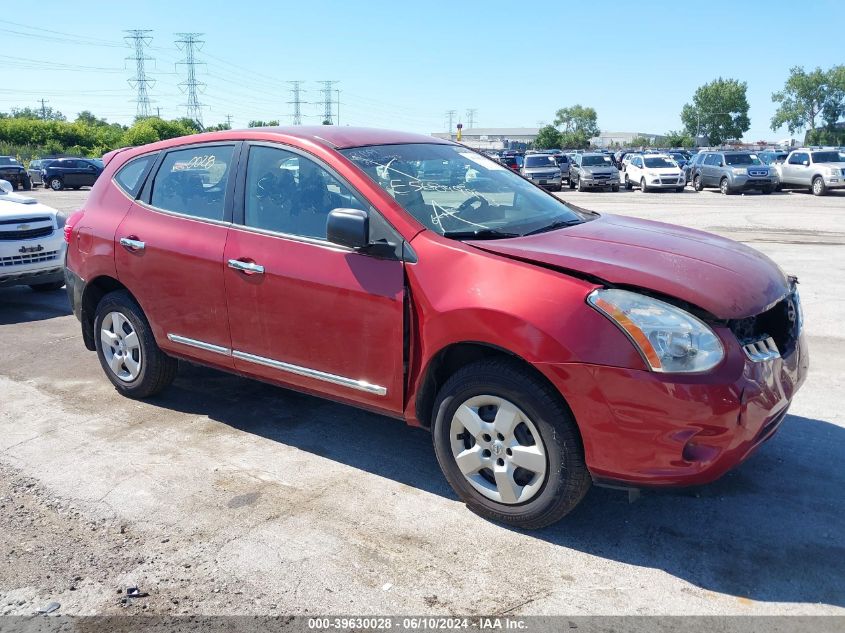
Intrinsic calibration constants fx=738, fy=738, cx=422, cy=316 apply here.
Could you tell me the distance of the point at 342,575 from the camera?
10.3 feet

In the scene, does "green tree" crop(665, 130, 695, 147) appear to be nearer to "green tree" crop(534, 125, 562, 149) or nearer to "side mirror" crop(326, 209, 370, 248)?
"green tree" crop(534, 125, 562, 149)

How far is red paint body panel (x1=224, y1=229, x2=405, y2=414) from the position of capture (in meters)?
3.70

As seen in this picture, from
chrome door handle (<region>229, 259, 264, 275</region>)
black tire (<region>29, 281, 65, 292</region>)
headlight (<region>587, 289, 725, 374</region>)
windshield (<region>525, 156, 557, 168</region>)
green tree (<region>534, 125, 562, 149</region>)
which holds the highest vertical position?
green tree (<region>534, 125, 562, 149</region>)

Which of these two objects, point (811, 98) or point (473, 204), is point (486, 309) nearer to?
point (473, 204)

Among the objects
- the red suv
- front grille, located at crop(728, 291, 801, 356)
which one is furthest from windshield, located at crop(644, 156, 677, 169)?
front grille, located at crop(728, 291, 801, 356)

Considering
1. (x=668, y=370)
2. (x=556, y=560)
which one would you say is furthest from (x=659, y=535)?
(x=668, y=370)

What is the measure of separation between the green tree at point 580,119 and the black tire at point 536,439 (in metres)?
169

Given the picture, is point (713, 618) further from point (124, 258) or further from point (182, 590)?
point (124, 258)

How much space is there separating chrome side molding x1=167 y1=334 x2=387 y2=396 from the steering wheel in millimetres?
1060

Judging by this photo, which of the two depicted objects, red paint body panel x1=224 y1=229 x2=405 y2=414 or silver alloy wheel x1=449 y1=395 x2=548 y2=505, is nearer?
silver alloy wheel x1=449 y1=395 x2=548 y2=505

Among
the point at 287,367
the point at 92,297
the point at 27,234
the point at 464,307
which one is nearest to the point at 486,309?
the point at 464,307

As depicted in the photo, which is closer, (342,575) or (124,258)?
(342,575)

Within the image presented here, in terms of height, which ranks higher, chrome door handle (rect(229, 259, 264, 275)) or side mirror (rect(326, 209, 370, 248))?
side mirror (rect(326, 209, 370, 248))

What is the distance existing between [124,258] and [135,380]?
87 cm
